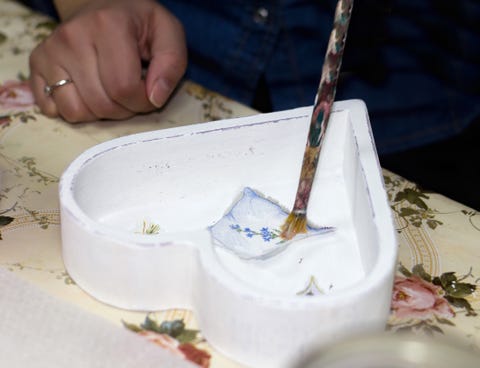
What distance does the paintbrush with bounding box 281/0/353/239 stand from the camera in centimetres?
53

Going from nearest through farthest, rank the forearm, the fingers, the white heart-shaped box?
the white heart-shaped box
the fingers
the forearm

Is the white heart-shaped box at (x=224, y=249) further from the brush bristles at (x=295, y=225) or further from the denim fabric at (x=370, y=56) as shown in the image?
the denim fabric at (x=370, y=56)

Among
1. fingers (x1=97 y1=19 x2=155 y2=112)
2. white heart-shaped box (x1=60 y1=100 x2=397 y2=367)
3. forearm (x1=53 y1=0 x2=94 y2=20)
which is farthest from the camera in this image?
forearm (x1=53 y1=0 x2=94 y2=20)

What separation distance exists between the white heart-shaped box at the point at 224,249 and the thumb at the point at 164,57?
143 millimetres

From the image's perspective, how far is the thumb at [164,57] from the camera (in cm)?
72

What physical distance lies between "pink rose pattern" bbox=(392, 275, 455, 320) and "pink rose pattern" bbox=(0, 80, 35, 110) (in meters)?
0.40

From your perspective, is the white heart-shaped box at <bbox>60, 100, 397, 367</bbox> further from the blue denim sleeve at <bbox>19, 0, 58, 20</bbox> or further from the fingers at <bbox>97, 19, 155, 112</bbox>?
the blue denim sleeve at <bbox>19, 0, 58, 20</bbox>

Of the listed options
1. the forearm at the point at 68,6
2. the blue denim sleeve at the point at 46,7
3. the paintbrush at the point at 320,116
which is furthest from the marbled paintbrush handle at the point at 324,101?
the blue denim sleeve at the point at 46,7

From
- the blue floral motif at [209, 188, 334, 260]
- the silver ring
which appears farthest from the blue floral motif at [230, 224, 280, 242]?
the silver ring

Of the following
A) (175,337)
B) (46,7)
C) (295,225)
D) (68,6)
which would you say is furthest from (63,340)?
(46,7)

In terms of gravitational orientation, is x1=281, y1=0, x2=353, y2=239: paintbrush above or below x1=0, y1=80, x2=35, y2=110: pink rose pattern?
above

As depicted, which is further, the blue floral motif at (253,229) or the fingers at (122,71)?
the fingers at (122,71)

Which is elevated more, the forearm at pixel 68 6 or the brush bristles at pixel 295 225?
the forearm at pixel 68 6

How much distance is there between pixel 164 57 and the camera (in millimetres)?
739
